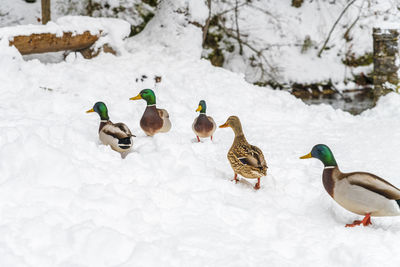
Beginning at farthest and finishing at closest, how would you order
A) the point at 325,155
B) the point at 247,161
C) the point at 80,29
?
the point at 80,29 → the point at 247,161 → the point at 325,155

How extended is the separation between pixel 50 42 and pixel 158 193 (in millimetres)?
4403

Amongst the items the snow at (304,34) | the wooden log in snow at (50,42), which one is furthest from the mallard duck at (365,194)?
the snow at (304,34)

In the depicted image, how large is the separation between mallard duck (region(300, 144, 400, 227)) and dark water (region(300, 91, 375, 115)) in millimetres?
6157

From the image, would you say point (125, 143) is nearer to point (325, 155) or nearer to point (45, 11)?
point (325, 155)

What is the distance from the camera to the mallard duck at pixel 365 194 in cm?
305

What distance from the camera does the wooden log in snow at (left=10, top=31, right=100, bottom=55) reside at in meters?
6.61

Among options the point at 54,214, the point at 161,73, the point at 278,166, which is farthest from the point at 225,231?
the point at 161,73

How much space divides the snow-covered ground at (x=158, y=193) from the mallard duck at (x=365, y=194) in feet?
0.59

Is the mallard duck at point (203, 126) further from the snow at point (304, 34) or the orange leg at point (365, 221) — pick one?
the snow at point (304, 34)

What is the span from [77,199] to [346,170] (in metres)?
2.94

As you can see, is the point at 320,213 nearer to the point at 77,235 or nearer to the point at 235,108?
the point at 77,235

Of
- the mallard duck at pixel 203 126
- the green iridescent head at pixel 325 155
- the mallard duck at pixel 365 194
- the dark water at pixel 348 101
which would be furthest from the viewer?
the dark water at pixel 348 101

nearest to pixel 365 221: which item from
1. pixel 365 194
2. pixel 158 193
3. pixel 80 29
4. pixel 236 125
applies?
pixel 365 194

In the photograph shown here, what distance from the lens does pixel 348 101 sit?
33.0ft
